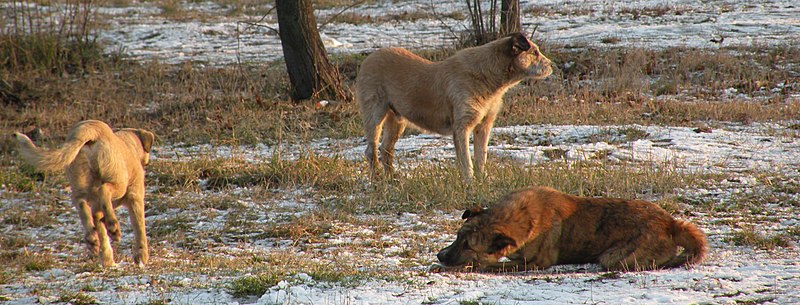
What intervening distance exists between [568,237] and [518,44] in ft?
13.1

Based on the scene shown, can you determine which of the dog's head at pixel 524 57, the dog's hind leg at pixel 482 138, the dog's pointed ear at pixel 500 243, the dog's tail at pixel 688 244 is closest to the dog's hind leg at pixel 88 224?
the dog's pointed ear at pixel 500 243

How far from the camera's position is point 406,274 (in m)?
5.75

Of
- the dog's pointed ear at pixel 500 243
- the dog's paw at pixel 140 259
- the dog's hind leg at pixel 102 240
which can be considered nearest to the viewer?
the dog's pointed ear at pixel 500 243

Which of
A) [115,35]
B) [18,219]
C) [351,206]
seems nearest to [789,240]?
[351,206]

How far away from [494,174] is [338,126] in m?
4.22

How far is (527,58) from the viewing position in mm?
9672

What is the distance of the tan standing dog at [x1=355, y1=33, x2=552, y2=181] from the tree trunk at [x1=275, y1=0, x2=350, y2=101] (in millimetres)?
3752

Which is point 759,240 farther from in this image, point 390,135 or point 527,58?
point 390,135

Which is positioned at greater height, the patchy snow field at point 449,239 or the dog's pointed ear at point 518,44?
the dog's pointed ear at point 518,44

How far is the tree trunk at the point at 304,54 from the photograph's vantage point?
45.9ft

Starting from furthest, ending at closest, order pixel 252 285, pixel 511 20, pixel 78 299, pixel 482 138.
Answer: pixel 511 20 → pixel 482 138 → pixel 252 285 → pixel 78 299

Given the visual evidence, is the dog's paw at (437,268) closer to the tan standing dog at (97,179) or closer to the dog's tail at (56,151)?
the tan standing dog at (97,179)

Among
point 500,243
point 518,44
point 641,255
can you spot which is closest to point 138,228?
point 500,243

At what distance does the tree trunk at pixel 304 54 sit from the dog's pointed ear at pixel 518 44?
5.17m
